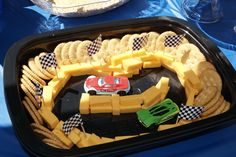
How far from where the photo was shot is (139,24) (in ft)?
2.90

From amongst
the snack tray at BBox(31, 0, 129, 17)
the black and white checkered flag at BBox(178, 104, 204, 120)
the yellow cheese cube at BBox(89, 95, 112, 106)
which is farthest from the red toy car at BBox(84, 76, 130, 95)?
the snack tray at BBox(31, 0, 129, 17)

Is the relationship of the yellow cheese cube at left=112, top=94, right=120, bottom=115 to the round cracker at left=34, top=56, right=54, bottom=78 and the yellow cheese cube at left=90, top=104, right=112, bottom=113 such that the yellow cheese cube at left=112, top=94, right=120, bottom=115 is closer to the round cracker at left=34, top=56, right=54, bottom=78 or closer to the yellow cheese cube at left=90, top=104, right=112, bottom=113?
the yellow cheese cube at left=90, top=104, right=112, bottom=113

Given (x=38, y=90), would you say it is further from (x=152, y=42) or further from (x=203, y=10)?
(x=203, y=10)

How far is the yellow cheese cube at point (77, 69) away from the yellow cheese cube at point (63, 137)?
155mm

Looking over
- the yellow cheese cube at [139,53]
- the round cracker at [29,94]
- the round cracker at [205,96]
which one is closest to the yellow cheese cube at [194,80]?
the round cracker at [205,96]

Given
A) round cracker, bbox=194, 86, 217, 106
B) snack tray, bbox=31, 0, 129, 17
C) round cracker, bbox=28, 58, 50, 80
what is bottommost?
round cracker, bbox=194, 86, 217, 106

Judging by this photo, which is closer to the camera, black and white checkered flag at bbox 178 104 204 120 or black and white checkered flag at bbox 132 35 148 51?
black and white checkered flag at bbox 178 104 204 120

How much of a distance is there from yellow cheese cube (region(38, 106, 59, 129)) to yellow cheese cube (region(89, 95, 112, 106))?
76 mm

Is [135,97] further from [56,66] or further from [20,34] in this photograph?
[20,34]

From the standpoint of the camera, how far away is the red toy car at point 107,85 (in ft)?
2.48

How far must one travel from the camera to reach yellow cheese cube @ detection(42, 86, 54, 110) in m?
0.73

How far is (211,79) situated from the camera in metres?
0.78

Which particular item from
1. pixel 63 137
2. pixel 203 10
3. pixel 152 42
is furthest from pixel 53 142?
pixel 203 10

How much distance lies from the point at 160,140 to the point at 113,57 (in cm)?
25
